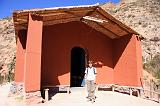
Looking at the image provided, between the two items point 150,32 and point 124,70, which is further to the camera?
point 150,32

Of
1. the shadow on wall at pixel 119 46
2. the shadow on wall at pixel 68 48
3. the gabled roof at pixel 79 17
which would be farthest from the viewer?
the shadow on wall at pixel 119 46

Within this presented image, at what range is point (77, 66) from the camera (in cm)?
1889

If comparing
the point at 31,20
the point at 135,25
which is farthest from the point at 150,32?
the point at 31,20

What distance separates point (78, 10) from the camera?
13.8m

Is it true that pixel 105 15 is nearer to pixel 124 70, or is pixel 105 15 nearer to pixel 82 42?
pixel 82 42

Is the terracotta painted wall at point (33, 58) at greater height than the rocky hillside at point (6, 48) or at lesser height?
lesser

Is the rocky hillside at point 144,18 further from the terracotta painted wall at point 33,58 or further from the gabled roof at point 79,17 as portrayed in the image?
the terracotta painted wall at point 33,58

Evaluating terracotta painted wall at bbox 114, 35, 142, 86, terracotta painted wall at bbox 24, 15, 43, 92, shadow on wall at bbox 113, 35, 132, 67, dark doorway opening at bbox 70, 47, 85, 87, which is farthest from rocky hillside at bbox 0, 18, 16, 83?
terracotta painted wall at bbox 24, 15, 43, 92

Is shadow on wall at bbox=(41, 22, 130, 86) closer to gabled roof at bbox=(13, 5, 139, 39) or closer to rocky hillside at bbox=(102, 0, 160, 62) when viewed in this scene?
gabled roof at bbox=(13, 5, 139, 39)

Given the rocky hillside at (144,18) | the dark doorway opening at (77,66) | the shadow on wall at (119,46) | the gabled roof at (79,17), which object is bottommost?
the dark doorway opening at (77,66)

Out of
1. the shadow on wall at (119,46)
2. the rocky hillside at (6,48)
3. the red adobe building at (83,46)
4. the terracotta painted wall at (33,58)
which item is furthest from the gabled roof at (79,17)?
the rocky hillside at (6,48)

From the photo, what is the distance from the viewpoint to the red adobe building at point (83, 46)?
48.1 ft

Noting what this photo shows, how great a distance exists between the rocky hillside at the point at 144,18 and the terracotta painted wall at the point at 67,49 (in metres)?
15.1

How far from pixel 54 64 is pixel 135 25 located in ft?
85.7
